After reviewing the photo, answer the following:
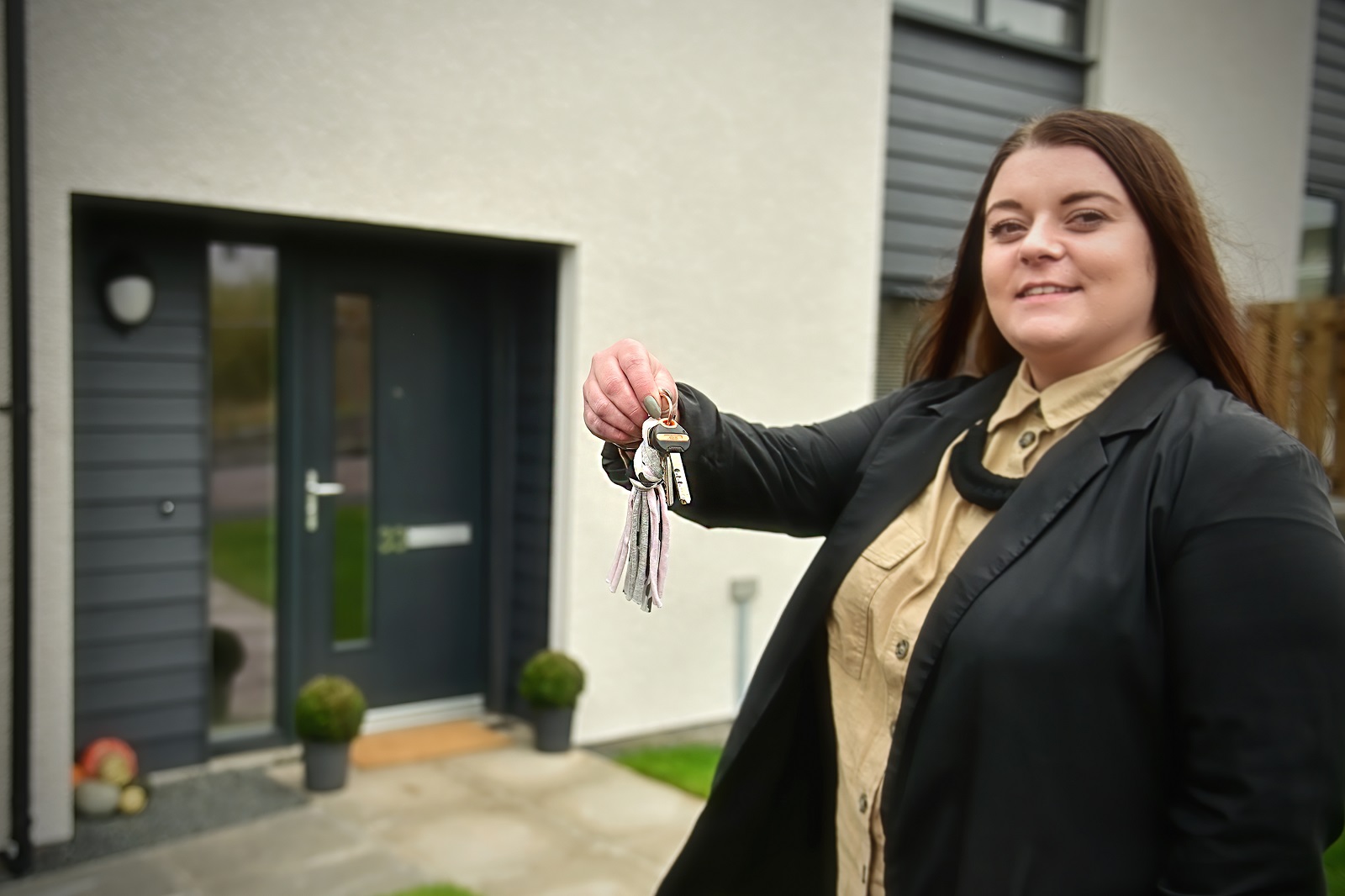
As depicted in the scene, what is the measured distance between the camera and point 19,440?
3.57 m

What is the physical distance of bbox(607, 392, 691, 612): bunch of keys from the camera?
1.35 meters

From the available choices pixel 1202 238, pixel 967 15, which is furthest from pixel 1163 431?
pixel 967 15

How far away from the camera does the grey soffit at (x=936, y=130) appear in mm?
5988

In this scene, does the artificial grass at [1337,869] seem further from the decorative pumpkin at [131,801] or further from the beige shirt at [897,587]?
the decorative pumpkin at [131,801]

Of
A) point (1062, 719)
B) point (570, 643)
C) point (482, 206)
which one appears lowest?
point (570, 643)

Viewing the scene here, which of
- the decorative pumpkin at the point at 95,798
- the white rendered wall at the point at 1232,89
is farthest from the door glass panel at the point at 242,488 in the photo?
the white rendered wall at the point at 1232,89

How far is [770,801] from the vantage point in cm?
175

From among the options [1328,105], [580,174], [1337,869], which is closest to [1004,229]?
[1337,869]

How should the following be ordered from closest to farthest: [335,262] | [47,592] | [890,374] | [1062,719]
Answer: [1062,719]
[47,592]
[335,262]
[890,374]

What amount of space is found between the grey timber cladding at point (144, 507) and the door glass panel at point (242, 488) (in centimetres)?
12

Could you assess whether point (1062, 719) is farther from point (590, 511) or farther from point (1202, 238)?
point (590, 511)

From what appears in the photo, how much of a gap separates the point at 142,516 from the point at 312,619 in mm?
843

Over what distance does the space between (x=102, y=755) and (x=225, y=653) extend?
652mm

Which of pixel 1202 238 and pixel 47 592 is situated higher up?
pixel 1202 238
